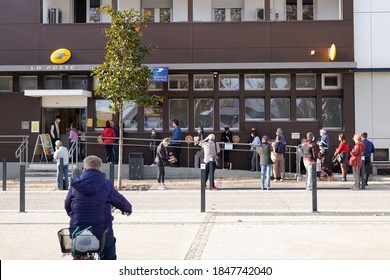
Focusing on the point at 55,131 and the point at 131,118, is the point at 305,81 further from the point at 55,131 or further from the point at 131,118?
the point at 55,131

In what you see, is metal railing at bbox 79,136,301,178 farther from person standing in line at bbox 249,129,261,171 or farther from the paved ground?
the paved ground

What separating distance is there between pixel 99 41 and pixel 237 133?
7254 millimetres

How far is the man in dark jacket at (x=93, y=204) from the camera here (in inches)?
231

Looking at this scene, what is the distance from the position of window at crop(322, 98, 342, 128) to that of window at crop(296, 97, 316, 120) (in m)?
0.43

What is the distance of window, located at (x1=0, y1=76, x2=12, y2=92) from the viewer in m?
24.2

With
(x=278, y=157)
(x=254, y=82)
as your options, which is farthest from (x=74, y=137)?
(x=278, y=157)

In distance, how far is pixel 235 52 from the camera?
76.7ft

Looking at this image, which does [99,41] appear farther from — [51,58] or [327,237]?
[327,237]

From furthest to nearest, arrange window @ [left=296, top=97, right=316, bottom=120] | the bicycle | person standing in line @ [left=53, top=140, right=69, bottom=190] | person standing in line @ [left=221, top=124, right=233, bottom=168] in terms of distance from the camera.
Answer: window @ [left=296, top=97, right=316, bottom=120], person standing in line @ [left=221, top=124, right=233, bottom=168], person standing in line @ [left=53, top=140, right=69, bottom=190], the bicycle

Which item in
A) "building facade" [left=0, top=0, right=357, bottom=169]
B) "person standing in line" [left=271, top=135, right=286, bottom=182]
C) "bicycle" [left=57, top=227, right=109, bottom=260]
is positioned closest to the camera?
"bicycle" [left=57, top=227, right=109, bottom=260]

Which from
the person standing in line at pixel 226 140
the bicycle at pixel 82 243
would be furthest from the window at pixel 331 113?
the bicycle at pixel 82 243

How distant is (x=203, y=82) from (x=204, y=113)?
1.37 metres

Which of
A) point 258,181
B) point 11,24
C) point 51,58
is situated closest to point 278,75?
point 258,181

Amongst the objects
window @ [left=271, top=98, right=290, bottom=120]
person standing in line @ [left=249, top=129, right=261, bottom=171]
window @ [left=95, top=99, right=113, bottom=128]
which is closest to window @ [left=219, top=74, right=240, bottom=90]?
window @ [left=271, top=98, right=290, bottom=120]
